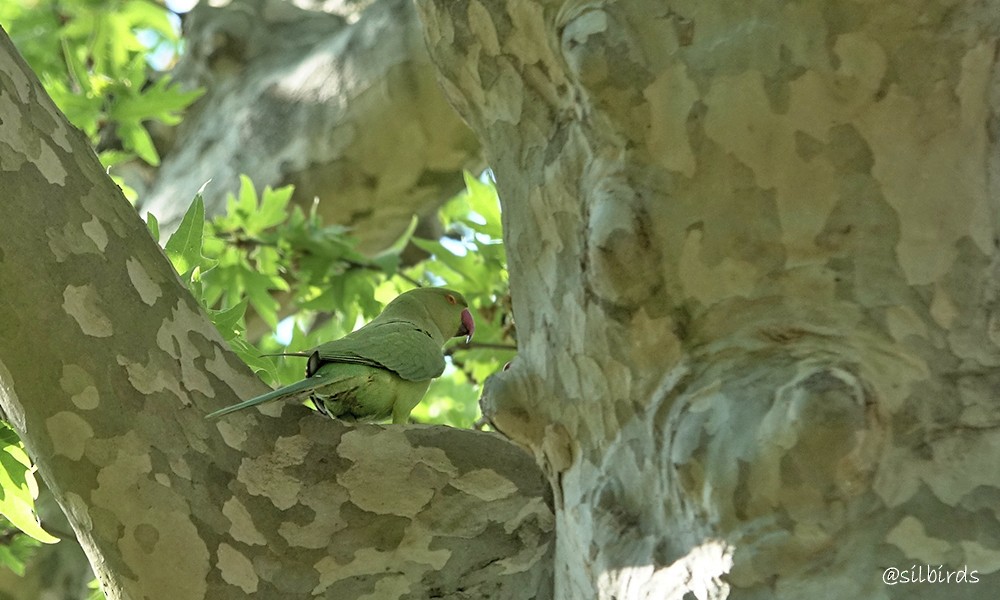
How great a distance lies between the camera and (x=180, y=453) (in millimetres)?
1575

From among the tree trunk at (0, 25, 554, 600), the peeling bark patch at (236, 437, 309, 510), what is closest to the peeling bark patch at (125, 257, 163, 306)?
the tree trunk at (0, 25, 554, 600)

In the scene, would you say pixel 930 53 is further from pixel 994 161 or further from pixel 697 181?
pixel 697 181

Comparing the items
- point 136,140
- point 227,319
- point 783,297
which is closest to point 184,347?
point 227,319

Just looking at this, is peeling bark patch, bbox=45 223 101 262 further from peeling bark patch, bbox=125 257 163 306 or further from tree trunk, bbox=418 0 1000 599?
tree trunk, bbox=418 0 1000 599

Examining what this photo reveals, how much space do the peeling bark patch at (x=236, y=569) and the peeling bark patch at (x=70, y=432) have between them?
27 cm

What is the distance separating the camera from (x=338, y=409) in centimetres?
218

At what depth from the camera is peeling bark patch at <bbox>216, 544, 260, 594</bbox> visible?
1.55 meters

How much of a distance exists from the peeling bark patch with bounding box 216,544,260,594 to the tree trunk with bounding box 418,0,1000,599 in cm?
52

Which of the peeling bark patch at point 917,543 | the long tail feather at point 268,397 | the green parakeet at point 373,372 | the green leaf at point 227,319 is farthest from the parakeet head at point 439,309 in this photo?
the peeling bark patch at point 917,543

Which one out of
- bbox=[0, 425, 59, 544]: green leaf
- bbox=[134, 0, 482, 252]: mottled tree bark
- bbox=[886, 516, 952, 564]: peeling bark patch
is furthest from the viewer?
bbox=[134, 0, 482, 252]: mottled tree bark

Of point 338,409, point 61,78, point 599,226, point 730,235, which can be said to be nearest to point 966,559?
point 730,235

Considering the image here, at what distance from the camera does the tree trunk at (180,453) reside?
5.03 ft

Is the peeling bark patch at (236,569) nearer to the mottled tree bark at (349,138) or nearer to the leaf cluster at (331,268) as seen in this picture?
the leaf cluster at (331,268)

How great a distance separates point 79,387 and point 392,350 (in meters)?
0.82
